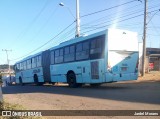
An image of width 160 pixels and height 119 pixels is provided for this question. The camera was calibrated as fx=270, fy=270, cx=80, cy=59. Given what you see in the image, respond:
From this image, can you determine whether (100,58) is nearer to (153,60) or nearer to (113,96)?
(113,96)

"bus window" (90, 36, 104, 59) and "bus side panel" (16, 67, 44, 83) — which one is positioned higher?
"bus window" (90, 36, 104, 59)

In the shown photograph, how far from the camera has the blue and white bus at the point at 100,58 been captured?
1502 centimetres

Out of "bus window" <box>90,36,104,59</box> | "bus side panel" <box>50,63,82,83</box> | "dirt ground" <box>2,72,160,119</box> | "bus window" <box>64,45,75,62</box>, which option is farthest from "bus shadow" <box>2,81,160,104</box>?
"bus window" <box>64,45,75,62</box>

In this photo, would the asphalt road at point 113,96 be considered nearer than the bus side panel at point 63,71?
Yes

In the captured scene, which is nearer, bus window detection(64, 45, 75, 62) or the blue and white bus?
the blue and white bus

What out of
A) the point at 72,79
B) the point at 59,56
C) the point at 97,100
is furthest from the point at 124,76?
the point at 59,56

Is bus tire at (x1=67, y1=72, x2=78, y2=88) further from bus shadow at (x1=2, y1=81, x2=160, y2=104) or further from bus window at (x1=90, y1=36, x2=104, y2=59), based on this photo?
bus window at (x1=90, y1=36, x2=104, y2=59)

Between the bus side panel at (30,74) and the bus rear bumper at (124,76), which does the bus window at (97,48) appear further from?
the bus side panel at (30,74)

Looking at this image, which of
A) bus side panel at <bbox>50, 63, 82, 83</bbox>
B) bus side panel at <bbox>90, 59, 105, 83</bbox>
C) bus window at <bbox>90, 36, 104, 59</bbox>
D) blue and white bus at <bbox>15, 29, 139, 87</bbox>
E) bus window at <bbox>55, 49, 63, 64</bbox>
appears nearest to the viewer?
blue and white bus at <bbox>15, 29, 139, 87</bbox>

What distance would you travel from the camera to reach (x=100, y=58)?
15.3 metres

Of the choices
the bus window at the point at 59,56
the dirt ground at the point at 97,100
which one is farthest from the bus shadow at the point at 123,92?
the bus window at the point at 59,56

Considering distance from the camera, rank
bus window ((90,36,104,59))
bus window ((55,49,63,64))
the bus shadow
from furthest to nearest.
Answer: bus window ((55,49,63,64)) → bus window ((90,36,104,59)) → the bus shadow

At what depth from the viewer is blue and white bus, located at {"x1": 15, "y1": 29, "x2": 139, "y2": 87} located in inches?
591

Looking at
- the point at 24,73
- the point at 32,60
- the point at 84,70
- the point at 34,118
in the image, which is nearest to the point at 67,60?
the point at 84,70
